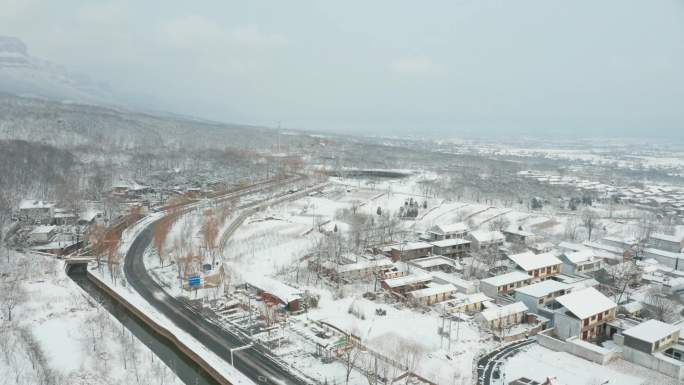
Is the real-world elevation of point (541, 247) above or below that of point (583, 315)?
below

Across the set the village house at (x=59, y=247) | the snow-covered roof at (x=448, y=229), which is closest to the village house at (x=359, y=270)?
the snow-covered roof at (x=448, y=229)

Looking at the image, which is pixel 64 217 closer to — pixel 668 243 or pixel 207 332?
pixel 207 332

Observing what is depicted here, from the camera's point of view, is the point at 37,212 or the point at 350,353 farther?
the point at 37,212

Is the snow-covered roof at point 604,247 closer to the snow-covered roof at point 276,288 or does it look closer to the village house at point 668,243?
the village house at point 668,243

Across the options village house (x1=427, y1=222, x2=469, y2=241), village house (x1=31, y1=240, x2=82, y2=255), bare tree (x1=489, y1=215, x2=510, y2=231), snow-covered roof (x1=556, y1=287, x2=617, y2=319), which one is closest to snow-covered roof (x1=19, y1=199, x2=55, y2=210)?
village house (x1=31, y1=240, x2=82, y2=255)

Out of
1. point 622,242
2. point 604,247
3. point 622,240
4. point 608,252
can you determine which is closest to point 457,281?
point 608,252

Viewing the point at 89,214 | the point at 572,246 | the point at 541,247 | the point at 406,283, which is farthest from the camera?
the point at 89,214

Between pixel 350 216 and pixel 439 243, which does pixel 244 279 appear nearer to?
pixel 439 243

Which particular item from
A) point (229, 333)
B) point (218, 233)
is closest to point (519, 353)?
point (229, 333)
